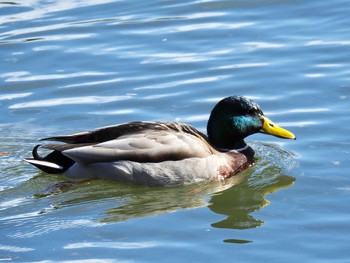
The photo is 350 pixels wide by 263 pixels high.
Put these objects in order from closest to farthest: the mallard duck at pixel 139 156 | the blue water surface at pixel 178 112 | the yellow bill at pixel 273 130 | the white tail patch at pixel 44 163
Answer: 1. the blue water surface at pixel 178 112
2. the white tail patch at pixel 44 163
3. the mallard duck at pixel 139 156
4. the yellow bill at pixel 273 130

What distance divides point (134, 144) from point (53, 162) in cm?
85

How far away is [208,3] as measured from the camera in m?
17.1

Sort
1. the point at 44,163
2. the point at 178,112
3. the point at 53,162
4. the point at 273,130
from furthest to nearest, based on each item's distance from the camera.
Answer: the point at 178,112 < the point at 273,130 < the point at 53,162 < the point at 44,163

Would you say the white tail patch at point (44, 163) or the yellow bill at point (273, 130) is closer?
the white tail patch at point (44, 163)

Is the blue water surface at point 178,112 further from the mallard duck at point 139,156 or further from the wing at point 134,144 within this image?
the wing at point 134,144

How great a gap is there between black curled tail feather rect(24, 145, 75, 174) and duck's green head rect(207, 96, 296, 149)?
1.56 meters

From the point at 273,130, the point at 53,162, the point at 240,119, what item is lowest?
the point at 53,162

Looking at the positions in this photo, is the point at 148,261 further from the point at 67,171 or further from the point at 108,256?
the point at 67,171

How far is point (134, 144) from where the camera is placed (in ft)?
36.9

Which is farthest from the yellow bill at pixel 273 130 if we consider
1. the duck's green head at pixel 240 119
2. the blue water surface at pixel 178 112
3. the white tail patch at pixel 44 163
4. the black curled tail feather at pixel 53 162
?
the white tail patch at pixel 44 163

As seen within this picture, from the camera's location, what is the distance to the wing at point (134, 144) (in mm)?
11211

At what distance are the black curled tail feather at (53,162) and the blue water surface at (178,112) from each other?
0.16 meters

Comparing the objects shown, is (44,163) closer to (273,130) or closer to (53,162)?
(53,162)

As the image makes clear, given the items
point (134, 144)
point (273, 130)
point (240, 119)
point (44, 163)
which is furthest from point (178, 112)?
point (44, 163)
